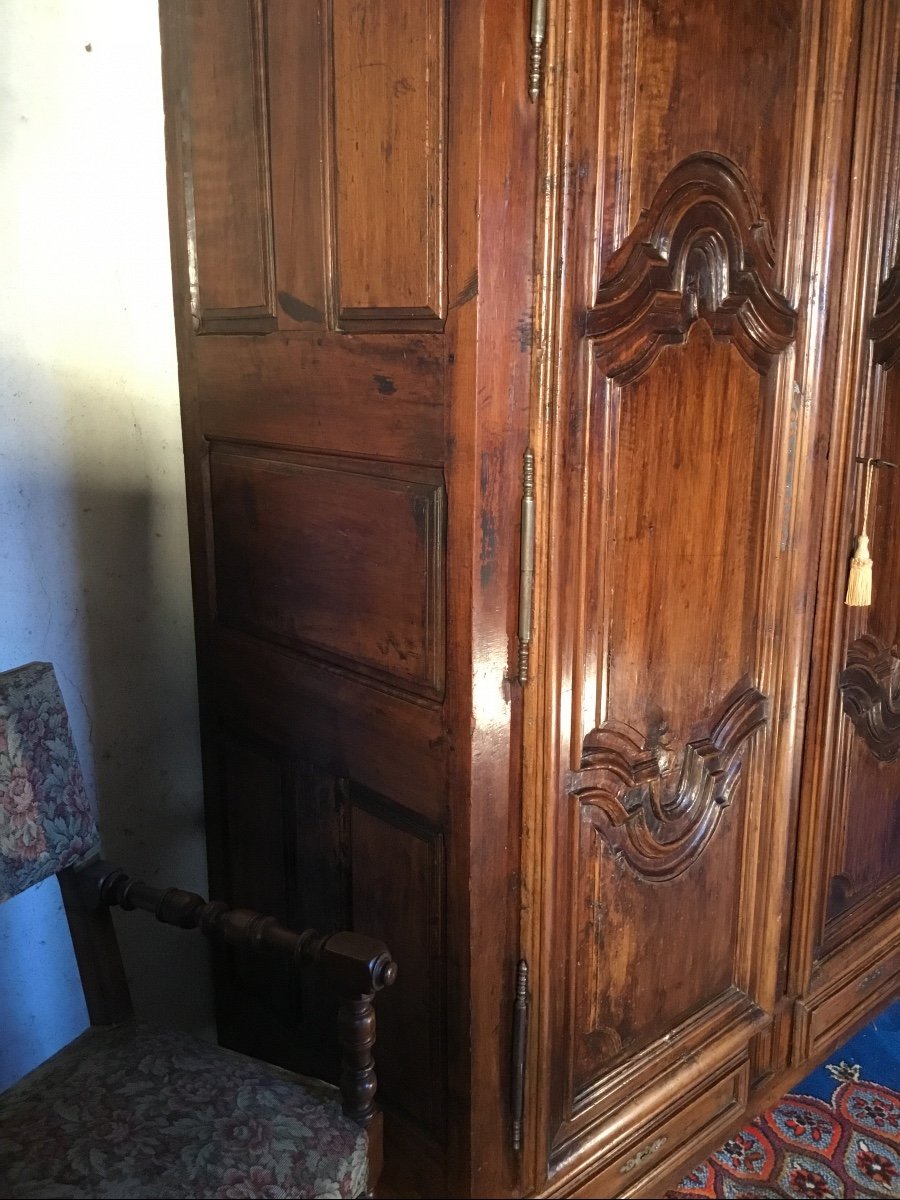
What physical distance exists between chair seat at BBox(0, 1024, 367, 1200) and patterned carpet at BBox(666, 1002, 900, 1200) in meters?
0.72

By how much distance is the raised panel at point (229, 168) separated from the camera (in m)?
1.34

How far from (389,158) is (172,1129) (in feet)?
3.68

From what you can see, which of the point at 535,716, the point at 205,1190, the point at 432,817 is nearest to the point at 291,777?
the point at 432,817

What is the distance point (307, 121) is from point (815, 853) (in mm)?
1375

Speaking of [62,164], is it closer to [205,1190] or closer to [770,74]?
[770,74]

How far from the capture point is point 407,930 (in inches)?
52.6

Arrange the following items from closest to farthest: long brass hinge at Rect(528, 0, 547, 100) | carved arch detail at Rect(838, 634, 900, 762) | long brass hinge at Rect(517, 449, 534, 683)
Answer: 1. long brass hinge at Rect(528, 0, 547, 100)
2. long brass hinge at Rect(517, 449, 534, 683)
3. carved arch detail at Rect(838, 634, 900, 762)

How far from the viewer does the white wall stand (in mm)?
1413

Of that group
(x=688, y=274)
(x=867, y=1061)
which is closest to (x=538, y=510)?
(x=688, y=274)

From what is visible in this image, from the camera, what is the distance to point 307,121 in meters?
1.25

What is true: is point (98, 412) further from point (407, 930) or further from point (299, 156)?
point (407, 930)

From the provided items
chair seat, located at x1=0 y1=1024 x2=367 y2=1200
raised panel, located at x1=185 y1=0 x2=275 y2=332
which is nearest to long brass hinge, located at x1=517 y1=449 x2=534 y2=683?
raised panel, located at x1=185 y1=0 x2=275 y2=332

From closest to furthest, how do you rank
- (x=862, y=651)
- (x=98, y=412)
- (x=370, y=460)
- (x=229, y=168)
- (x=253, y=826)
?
(x=370, y=460)
(x=229, y=168)
(x=98, y=412)
(x=253, y=826)
(x=862, y=651)

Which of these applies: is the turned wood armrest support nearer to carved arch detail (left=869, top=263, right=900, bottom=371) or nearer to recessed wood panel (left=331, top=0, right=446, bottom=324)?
recessed wood panel (left=331, top=0, right=446, bottom=324)
